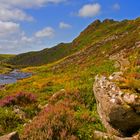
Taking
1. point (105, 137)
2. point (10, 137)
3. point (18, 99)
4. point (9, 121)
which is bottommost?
point (105, 137)

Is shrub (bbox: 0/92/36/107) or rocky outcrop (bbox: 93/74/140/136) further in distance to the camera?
shrub (bbox: 0/92/36/107)

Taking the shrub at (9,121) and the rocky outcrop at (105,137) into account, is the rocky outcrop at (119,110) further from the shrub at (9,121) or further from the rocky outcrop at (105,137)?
the shrub at (9,121)

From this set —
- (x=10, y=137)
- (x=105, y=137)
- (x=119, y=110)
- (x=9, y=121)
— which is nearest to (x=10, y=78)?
(x=9, y=121)

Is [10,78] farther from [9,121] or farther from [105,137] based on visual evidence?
[105,137]

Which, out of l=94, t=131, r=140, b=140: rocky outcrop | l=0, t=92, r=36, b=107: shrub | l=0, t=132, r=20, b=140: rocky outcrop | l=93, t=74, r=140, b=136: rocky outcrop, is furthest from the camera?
l=0, t=92, r=36, b=107: shrub

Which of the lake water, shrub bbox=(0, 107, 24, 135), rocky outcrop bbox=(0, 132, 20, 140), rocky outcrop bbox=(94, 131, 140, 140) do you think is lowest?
the lake water

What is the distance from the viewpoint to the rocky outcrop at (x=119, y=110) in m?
12.4

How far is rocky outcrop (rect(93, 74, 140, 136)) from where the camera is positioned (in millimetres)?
12430

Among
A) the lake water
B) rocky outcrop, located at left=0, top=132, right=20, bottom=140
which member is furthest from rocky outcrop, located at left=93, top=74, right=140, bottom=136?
the lake water

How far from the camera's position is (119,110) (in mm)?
12492

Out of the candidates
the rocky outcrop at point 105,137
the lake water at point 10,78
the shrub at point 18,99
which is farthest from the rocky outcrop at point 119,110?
the lake water at point 10,78

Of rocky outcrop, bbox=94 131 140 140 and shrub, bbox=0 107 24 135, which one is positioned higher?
shrub, bbox=0 107 24 135

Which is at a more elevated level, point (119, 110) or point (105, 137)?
point (119, 110)

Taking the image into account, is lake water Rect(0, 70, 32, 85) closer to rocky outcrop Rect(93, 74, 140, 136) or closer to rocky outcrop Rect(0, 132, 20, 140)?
rocky outcrop Rect(93, 74, 140, 136)
